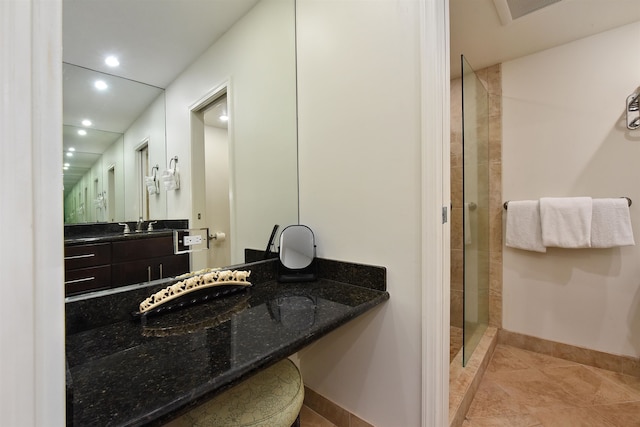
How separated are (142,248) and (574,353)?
2.75 metres

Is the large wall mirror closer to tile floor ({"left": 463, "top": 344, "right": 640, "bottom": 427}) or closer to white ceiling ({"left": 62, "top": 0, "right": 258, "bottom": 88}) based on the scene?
white ceiling ({"left": 62, "top": 0, "right": 258, "bottom": 88})

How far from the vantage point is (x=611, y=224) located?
1.68 m

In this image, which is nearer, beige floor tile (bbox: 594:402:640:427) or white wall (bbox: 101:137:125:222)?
white wall (bbox: 101:137:125:222)

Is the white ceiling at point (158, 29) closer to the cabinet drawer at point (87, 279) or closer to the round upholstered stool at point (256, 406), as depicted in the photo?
the cabinet drawer at point (87, 279)

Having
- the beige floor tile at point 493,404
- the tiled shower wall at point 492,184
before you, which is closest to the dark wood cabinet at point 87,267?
the beige floor tile at point 493,404

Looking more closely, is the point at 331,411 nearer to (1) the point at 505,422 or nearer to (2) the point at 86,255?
(1) the point at 505,422

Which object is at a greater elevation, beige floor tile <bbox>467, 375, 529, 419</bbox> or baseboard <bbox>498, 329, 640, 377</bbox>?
baseboard <bbox>498, 329, 640, 377</bbox>

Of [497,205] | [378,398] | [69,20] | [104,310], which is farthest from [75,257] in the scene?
[497,205]

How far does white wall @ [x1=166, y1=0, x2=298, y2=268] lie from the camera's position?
1.30 metres

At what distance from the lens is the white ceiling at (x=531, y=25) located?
151 cm

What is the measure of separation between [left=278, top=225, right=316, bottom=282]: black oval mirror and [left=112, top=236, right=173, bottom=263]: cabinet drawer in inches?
19.8

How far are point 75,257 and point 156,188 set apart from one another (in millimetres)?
304

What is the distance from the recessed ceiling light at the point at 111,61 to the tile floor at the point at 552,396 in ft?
7.07

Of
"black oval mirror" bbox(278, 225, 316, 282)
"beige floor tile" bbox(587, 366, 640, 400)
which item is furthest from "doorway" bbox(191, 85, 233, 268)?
"beige floor tile" bbox(587, 366, 640, 400)
